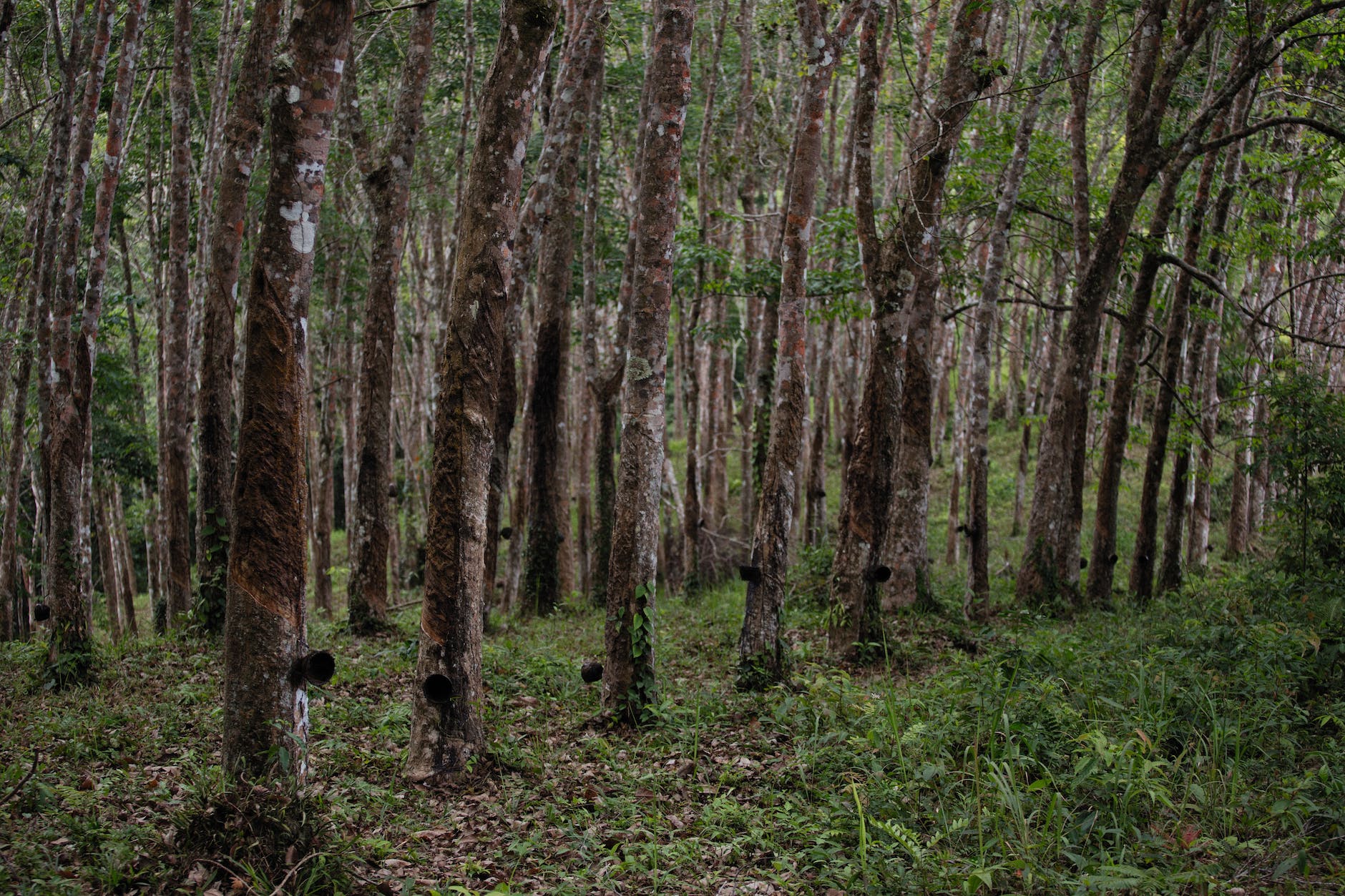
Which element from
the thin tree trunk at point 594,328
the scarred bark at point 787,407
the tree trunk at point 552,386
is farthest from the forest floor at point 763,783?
the thin tree trunk at point 594,328

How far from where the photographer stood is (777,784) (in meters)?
6.14

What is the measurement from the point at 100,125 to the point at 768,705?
16.8m

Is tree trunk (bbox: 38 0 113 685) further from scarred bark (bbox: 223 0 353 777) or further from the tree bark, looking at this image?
the tree bark

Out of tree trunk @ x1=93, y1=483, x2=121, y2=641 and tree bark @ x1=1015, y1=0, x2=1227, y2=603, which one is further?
tree trunk @ x1=93, y1=483, x2=121, y2=641

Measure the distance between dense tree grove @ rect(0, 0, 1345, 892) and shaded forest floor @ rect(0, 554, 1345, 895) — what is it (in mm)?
493

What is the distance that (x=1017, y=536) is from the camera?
22797 millimetres

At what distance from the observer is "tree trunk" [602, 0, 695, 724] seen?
23.8ft

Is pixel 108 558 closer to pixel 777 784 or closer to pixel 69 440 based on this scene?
pixel 69 440

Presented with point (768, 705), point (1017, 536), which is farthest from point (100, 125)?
point (1017, 536)

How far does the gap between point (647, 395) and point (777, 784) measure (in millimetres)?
3112

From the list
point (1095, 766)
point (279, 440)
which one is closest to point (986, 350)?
point (1095, 766)

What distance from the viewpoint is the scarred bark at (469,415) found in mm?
5973

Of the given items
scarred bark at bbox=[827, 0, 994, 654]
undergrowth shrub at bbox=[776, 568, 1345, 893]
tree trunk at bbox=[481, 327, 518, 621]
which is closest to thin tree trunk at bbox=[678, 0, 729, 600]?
tree trunk at bbox=[481, 327, 518, 621]

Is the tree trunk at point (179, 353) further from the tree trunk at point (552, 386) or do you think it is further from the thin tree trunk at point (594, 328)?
the thin tree trunk at point (594, 328)
